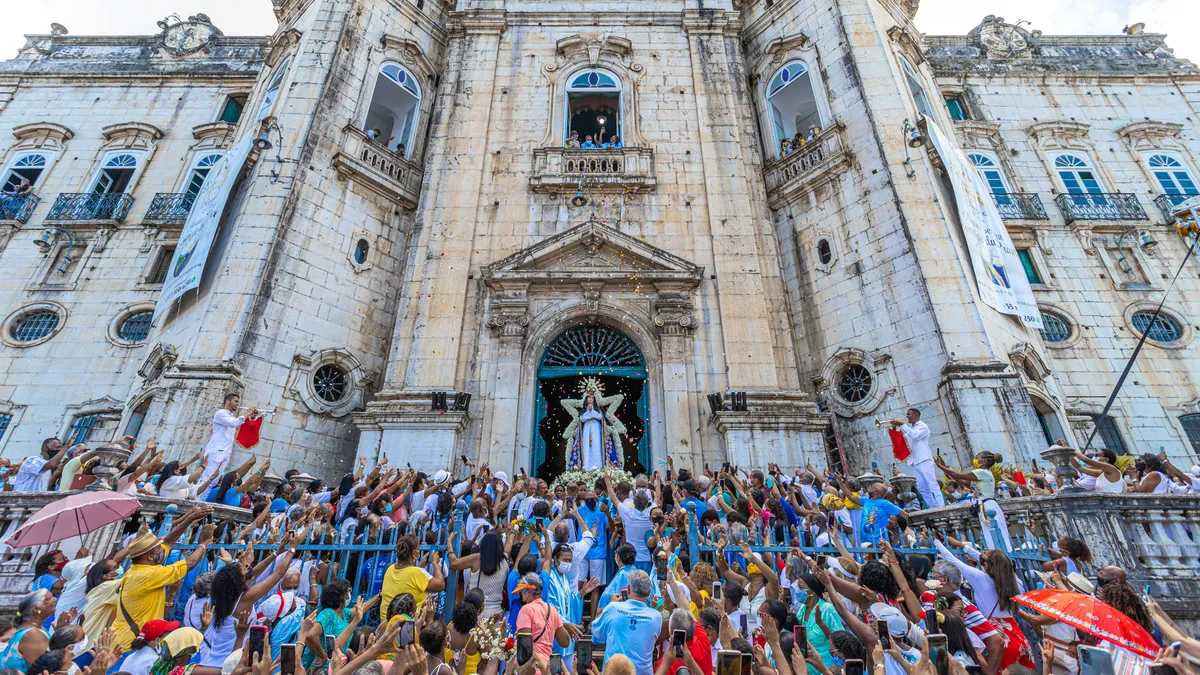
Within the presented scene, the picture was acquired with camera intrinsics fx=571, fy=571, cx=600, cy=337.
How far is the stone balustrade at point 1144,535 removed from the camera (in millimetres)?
5777

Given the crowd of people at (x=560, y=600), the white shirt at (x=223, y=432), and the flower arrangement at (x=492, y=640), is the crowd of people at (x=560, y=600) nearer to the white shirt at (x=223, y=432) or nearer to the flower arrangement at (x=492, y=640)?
the flower arrangement at (x=492, y=640)

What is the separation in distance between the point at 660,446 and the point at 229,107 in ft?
72.5

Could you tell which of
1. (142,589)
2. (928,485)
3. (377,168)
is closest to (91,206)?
(377,168)

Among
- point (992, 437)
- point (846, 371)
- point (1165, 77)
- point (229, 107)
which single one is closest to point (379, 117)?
point (229, 107)

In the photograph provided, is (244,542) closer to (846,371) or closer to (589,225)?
(589,225)

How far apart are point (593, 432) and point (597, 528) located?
5.32 metres

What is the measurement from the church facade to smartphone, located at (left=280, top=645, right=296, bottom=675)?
30.9 ft

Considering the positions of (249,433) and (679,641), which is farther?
(249,433)

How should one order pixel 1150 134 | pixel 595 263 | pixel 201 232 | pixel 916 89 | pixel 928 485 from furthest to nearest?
pixel 1150 134 < pixel 916 89 < pixel 595 263 < pixel 201 232 < pixel 928 485

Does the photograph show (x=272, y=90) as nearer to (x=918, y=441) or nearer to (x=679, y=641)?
(x=918, y=441)

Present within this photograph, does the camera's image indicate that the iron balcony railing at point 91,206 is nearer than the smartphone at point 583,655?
No

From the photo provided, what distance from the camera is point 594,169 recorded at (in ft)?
55.2

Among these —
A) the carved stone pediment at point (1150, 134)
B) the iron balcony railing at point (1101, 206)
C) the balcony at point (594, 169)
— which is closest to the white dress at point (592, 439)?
the balcony at point (594, 169)

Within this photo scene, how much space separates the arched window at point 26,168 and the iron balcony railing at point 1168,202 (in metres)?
38.9
